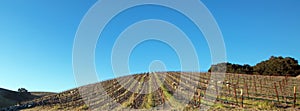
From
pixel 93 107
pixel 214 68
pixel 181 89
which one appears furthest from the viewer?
pixel 214 68

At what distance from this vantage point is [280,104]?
2534cm

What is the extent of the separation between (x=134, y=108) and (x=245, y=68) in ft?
156

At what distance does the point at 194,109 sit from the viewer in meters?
25.5

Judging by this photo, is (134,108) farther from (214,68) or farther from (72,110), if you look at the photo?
(214,68)

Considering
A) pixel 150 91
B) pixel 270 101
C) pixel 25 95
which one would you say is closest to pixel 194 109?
pixel 270 101

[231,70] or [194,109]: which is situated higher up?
[231,70]

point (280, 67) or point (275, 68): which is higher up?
point (280, 67)

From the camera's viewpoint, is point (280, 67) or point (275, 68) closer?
point (280, 67)

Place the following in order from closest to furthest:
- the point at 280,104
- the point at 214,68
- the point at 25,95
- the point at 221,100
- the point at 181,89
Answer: the point at 280,104 < the point at 221,100 < the point at 181,89 < the point at 214,68 < the point at 25,95

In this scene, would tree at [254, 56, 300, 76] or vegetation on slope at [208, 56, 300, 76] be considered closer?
tree at [254, 56, 300, 76]

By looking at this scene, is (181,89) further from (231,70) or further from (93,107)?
(231,70)

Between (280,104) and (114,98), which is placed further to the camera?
(114,98)

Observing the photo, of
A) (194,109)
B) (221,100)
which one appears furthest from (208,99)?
(194,109)

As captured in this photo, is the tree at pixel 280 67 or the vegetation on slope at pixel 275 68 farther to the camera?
the vegetation on slope at pixel 275 68
